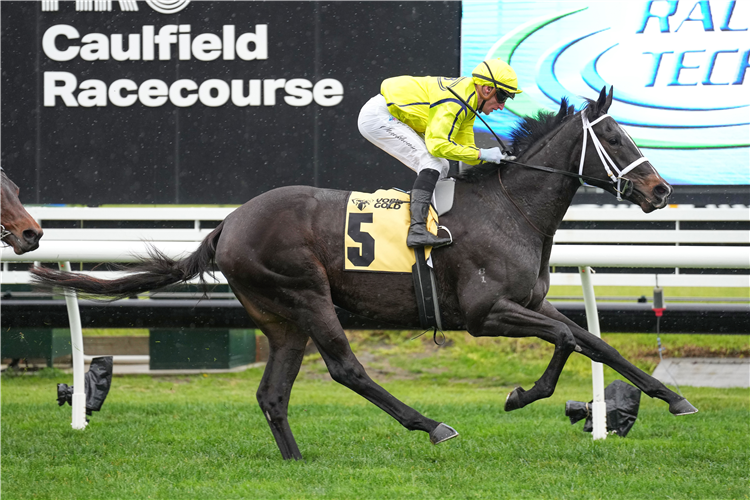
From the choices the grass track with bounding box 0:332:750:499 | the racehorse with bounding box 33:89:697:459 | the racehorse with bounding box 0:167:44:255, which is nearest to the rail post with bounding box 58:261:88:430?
the grass track with bounding box 0:332:750:499

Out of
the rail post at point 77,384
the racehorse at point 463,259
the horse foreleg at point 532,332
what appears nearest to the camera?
the horse foreleg at point 532,332

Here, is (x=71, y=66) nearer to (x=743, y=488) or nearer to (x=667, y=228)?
(x=667, y=228)

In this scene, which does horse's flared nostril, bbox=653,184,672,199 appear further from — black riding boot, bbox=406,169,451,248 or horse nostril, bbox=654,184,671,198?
black riding boot, bbox=406,169,451,248

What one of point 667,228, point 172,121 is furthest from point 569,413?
point 172,121

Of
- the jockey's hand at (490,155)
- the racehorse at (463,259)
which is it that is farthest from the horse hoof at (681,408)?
the jockey's hand at (490,155)

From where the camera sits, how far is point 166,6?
19.8ft

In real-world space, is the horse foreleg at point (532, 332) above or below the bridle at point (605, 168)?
below

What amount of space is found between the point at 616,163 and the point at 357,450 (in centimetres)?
182

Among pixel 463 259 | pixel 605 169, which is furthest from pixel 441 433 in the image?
pixel 605 169

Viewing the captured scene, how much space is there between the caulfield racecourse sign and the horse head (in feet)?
8.58

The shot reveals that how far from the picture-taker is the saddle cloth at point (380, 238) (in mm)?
3750

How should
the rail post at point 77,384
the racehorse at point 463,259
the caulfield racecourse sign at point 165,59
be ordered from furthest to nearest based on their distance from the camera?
the caulfield racecourse sign at point 165,59
the rail post at point 77,384
the racehorse at point 463,259

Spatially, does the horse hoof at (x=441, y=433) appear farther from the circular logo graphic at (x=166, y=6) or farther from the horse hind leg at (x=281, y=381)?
the circular logo graphic at (x=166, y=6)

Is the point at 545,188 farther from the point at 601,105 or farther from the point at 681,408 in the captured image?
the point at 681,408
